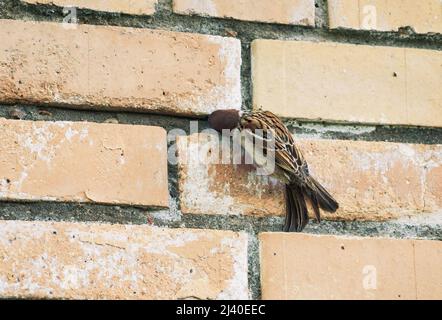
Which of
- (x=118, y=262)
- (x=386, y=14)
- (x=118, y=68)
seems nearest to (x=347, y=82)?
(x=386, y=14)

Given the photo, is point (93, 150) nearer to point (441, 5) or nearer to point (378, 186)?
point (378, 186)

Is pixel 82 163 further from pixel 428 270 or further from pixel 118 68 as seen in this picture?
pixel 428 270

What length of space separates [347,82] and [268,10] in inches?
6.9

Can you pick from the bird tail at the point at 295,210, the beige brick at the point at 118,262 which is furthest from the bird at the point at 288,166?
the beige brick at the point at 118,262

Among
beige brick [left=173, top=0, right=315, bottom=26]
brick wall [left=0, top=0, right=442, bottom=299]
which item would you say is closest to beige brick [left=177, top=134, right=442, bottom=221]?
brick wall [left=0, top=0, right=442, bottom=299]

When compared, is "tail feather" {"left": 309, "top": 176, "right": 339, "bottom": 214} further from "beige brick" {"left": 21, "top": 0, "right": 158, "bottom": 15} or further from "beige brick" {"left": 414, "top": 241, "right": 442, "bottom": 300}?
"beige brick" {"left": 21, "top": 0, "right": 158, "bottom": 15}

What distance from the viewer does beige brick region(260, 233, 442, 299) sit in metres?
1.48

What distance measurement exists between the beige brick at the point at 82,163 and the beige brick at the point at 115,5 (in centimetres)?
20

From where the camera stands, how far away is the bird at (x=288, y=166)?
1537 mm

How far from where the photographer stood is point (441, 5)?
171 centimetres

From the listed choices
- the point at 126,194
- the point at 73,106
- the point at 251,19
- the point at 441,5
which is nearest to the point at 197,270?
the point at 126,194

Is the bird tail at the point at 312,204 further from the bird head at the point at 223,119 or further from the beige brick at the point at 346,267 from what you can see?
the bird head at the point at 223,119

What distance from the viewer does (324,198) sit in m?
1.56

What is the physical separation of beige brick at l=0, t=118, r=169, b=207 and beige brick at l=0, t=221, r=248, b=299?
0.05m
